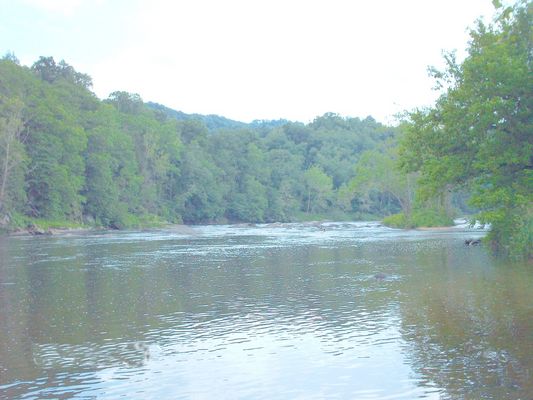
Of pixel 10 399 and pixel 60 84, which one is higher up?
pixel 60 84

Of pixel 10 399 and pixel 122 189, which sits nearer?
pixel 10 399

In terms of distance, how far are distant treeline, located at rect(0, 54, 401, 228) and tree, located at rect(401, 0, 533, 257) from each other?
171 feet

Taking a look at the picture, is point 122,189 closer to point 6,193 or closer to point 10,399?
point 6,193

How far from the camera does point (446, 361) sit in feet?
41.1

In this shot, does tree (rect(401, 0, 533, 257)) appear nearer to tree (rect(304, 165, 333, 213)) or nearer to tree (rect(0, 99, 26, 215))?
tree (rect(0, 99, 26, 215))

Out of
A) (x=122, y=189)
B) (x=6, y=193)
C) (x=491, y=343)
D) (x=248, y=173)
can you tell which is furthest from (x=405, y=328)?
(x=248, y=173)

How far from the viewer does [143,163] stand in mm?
110688

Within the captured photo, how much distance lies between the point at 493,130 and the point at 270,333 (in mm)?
21360

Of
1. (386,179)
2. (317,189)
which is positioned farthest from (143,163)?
(317,189)

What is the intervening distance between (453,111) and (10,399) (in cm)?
2732

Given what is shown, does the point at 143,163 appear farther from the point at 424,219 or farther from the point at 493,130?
the point at 493,130

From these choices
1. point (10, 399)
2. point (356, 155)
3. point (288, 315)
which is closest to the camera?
point (10, 399)

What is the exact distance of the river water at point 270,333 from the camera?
11.3 meters

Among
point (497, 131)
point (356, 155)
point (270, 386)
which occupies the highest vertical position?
point (356, 155)
